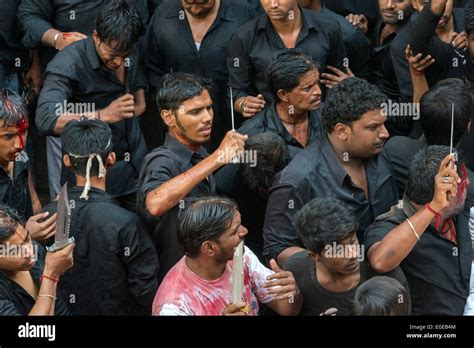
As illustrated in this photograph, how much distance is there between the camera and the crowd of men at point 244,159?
565 cm

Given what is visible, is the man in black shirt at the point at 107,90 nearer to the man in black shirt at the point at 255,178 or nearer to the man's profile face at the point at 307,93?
the man in black shirt at the point at 255,178

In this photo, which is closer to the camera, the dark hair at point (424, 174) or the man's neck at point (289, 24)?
the dark hair at point (424, 174)

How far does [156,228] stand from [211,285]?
794 millimetres

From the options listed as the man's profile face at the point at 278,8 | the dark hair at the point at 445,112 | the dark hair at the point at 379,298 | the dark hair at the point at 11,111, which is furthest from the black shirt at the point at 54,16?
the dark hair at the point at 379,298

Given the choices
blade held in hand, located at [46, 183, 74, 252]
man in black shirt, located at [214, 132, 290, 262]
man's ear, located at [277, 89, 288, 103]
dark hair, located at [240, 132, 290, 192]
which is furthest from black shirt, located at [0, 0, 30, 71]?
blade held in hand, located at [46, 183, 74, 252]

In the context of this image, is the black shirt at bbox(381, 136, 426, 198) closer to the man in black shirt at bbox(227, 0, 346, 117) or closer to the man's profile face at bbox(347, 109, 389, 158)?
the man's profile face at bbox(347, 109, 389, 158)

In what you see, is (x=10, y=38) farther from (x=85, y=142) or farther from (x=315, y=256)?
(x=315, y=256)

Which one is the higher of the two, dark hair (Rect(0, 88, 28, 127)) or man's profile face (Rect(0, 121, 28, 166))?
dark hair (Rect(0, 88, 28, 127))

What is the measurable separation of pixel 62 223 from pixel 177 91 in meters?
1.14

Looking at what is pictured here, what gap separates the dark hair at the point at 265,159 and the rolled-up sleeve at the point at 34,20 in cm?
178

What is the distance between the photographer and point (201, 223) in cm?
558

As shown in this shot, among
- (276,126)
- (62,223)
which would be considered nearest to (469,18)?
(276,126)

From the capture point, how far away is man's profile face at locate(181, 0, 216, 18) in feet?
24.7

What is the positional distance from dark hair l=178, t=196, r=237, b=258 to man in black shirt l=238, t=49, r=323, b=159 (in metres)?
1.09
